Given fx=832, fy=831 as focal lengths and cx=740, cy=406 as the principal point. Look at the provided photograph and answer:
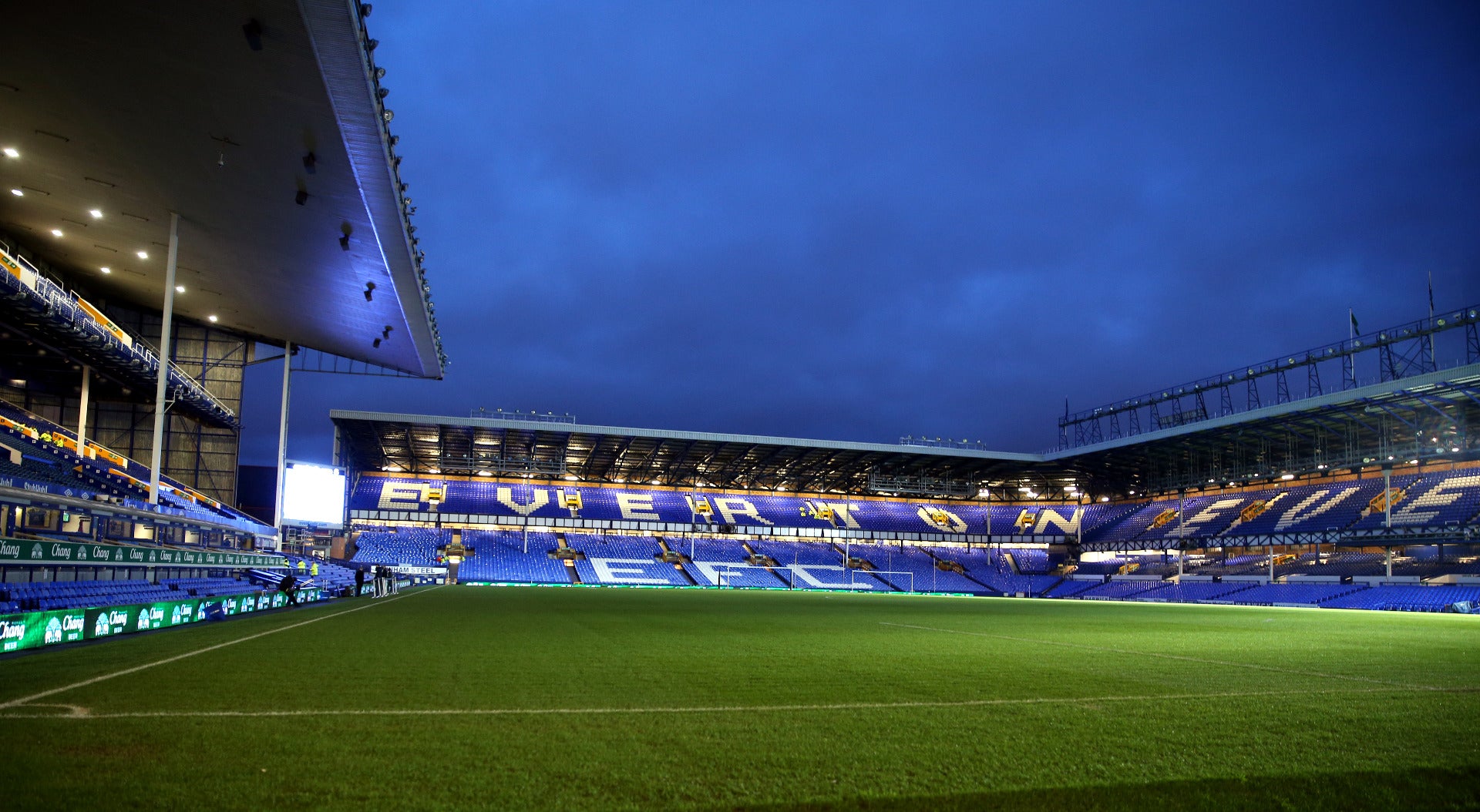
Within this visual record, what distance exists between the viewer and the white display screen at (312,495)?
1660 inches

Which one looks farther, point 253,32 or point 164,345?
point 164,345

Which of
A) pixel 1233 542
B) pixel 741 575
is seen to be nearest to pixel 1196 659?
pixel 1233 542

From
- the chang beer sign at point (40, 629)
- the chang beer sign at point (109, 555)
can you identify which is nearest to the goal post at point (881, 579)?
the chang beer sign at point (109, 555)

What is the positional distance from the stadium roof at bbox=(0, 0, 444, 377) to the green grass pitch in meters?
10.6

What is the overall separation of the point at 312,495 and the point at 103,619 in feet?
99.8

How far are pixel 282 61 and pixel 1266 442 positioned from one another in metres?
62.2

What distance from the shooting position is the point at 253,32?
1437 centimetres

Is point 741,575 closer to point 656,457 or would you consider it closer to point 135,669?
point 656,457

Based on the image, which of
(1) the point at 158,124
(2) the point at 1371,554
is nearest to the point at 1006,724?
(1) the point at 158,124

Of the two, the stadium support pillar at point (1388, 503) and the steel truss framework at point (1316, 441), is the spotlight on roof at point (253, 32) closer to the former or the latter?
the steel truss framework at point (1316, 441)

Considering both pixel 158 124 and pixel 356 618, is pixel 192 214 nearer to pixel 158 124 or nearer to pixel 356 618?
pixel 158 124

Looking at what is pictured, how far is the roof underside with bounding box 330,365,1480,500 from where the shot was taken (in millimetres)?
48062

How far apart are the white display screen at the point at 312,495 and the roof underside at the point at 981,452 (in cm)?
1567

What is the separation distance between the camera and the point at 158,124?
60.8ft
